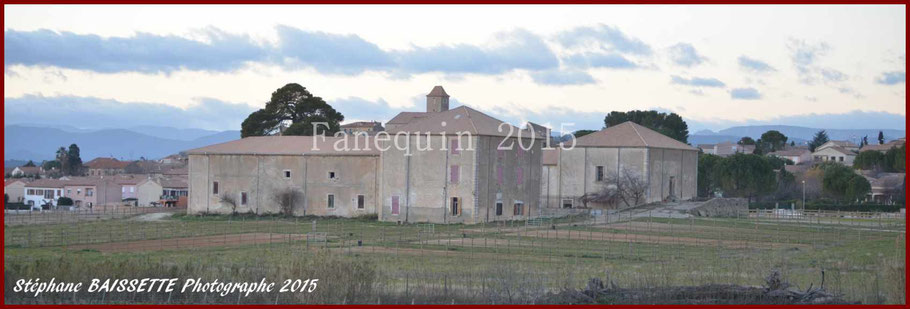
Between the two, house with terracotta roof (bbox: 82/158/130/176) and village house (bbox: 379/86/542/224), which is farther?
house with terracotta roof (bbox: 82/158/130/176)

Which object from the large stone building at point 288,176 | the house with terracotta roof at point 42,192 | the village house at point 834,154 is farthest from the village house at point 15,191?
the village house at point 834,154

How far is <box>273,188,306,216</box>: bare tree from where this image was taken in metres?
54.7

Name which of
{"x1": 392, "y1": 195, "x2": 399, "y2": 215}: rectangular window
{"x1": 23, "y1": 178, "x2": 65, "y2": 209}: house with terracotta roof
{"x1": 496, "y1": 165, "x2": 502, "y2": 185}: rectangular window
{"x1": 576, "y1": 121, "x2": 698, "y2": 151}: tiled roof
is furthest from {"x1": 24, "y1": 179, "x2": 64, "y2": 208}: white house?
{"x1": 496, "y1": 165, "x2": 502, "y2": 185}: rectangular window

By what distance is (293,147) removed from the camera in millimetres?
56062

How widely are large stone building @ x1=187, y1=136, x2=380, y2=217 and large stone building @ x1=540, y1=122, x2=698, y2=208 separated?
11.3 meters

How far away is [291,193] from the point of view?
180 feet

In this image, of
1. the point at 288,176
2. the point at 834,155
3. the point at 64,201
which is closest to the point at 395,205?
the point at 288,176

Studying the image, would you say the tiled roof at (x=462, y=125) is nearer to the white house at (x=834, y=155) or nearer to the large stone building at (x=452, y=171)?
the large stone building at (x=452, y=171)

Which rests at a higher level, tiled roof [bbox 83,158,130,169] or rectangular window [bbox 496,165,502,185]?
tiled roof [bbox 83,158,130,169]

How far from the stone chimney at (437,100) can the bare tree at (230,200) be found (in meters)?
19.5

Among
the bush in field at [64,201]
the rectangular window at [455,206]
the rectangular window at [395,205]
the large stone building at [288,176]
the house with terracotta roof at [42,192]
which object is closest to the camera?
the rectangular window at [455,206]

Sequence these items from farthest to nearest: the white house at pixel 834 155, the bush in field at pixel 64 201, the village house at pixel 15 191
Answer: the white house at pixel 834 155 < the village house at pixel 15 191 < the bush in field at pixel 64 201

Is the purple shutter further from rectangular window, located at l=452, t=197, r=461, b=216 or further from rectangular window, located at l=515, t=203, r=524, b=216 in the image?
rectangular window, located at l=515, t=203, r=524, b=216

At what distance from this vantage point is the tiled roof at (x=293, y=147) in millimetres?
54594
